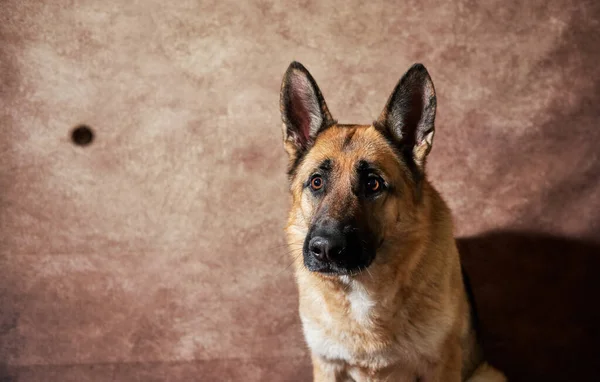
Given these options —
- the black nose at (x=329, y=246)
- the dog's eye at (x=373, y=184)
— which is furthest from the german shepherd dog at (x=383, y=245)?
the black nose at (x=329, y=246)

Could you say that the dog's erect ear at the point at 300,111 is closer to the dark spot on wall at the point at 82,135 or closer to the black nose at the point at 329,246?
the black nose at the point at 329,246

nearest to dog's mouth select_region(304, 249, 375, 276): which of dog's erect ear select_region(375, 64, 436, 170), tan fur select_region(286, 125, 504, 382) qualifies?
tan fur select_region(286, 125, 504, 382)

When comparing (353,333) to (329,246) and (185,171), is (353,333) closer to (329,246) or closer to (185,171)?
(329,246)

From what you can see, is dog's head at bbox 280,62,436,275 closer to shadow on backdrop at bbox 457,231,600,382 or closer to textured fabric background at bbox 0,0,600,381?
textured fabric background at bbox 0,0,600,381

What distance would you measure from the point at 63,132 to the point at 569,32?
327 cm

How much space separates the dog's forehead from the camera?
2615 millimetres

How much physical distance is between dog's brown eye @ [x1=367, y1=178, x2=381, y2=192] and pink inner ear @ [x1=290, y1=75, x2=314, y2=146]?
1.46 feet

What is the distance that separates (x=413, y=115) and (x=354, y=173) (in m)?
0.41

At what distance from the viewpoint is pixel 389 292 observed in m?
2.61

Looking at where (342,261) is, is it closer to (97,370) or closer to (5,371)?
(97,370)

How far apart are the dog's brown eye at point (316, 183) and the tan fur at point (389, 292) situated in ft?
0.19

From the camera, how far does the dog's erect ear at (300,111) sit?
2684 mm

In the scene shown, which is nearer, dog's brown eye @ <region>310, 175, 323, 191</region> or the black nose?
the black nose

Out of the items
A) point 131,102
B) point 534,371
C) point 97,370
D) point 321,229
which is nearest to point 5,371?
point 97,370
